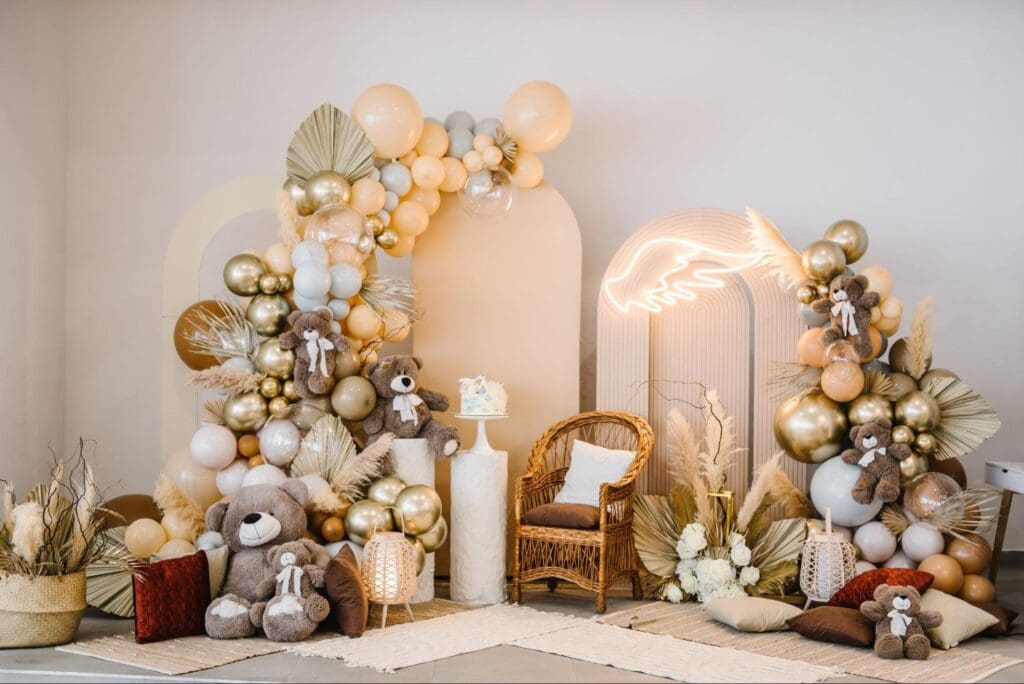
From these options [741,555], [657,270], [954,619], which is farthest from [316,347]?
[954,619]

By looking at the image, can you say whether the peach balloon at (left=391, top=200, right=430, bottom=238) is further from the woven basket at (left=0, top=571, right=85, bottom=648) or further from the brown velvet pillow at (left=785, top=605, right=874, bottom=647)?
the brown velvet pillow at (left=785, top=605, right=874, bottom=647)

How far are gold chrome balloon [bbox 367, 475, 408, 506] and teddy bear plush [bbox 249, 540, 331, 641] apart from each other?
614mm

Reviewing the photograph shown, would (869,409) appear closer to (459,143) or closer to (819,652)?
(819,652)

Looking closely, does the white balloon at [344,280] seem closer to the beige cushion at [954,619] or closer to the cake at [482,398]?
the cake at [482,398]

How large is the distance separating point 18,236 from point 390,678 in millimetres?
3380

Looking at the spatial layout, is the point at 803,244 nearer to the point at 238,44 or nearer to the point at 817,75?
the point at 817,75

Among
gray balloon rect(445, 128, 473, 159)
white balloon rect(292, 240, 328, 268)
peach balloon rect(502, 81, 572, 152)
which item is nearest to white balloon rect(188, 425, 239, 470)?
white balloon rect(292, 240, 328, 268)

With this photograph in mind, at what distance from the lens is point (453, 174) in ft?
18.7

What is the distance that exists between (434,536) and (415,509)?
0.71ft

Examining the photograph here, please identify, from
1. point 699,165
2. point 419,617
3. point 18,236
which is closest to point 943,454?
point 699,165

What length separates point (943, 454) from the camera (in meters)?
5.31

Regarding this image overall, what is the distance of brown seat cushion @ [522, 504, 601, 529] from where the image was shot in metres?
5.12

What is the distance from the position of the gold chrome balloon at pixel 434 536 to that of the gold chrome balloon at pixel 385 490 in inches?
8.9

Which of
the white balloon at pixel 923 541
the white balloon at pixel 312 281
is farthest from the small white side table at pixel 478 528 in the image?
the white balloon at pixel 923 541
